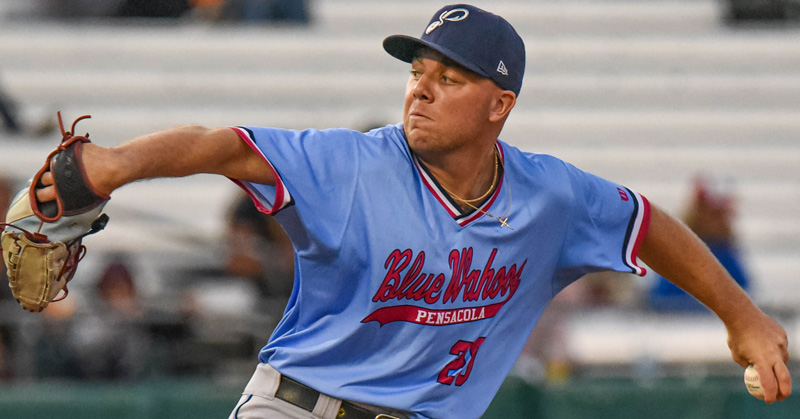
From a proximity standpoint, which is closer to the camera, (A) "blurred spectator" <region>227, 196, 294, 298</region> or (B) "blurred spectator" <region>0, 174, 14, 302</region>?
(B) "blurred spectator" <region>0, 174, 14, 302</region>

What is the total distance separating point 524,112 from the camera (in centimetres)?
1145

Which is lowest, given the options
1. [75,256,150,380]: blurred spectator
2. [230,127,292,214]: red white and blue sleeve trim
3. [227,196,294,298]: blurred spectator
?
[75,256,150,380]: blurred spectator

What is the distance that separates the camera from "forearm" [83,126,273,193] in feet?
8.75

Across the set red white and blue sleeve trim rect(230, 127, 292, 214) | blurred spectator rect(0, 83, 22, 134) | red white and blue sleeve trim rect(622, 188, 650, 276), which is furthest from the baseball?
blurred spectator rect(0, 83, 22, 134)

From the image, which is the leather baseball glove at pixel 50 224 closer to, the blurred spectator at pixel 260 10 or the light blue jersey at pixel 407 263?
the light blue jersey at pixel 407 263

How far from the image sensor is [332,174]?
314cm

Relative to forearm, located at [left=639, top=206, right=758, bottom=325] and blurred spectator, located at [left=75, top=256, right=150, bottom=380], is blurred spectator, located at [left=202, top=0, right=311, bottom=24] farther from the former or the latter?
forearm, located at [left=639, top=206, right=758, bottom=325]

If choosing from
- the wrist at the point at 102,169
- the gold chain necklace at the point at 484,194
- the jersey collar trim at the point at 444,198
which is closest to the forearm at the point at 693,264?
the gold chain necklace at the point at 484,194

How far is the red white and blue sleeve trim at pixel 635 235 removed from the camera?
3.66 m

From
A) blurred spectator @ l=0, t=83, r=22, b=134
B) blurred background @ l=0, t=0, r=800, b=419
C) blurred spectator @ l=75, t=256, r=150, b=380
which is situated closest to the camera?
blurred spectator @ l=75, t=256, r=150, b=380

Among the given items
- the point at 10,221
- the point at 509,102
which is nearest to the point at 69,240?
the point at 10,221

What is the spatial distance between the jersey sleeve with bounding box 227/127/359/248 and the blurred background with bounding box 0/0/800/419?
4.04 m

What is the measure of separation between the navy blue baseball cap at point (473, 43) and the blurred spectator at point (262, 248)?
340 cm

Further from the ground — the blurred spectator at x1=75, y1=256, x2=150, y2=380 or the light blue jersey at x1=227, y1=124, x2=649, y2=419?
the light blue jersey at x1=227, y1=124, x2=649, y2=419
